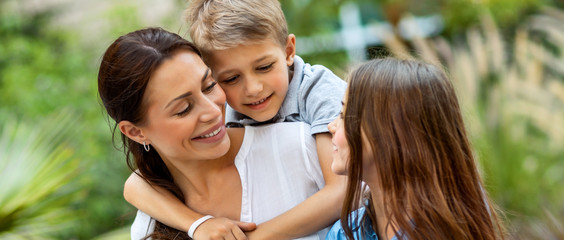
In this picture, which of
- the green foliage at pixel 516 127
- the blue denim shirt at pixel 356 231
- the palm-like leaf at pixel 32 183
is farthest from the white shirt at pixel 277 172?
the green foliage at pixel 516 127

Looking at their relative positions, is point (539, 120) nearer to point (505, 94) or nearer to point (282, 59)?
point (505, 94)

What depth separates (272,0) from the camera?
2342 mm

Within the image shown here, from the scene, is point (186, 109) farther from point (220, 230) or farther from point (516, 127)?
point (516, 127)

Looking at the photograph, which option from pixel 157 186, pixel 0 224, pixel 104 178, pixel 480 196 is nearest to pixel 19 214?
pixel 0 224

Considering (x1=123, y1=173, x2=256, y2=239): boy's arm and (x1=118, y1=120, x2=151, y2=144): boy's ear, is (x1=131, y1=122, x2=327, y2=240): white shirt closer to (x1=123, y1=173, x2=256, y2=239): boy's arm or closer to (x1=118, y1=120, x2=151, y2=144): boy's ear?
(x1=123, y1=173, x2=256, y2=239): boy's arm

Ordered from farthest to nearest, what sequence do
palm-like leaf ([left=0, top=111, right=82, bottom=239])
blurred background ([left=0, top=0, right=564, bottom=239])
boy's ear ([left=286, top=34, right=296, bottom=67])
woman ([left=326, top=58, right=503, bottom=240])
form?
blurred background ([left=0, top=0, right=564, bottom=239])
palm-like leaf ([left=0, top=111, right=82, bottom=239])
boy's ear ([left=286, top=34, right=296, bottom=67])
woman ([left=326, top=58, right=503, bottom=240])

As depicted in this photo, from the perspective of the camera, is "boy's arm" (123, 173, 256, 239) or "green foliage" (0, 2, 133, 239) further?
"green foliage" (0, 2, 133, 239)

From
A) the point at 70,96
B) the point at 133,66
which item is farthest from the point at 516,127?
the point at 70,96

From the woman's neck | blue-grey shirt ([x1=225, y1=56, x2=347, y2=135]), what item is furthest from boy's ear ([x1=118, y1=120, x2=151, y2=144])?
the woman's neck

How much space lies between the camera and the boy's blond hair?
2.14m

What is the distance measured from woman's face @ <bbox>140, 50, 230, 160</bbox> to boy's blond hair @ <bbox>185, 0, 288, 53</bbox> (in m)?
0.12

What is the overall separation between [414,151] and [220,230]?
0.68 m

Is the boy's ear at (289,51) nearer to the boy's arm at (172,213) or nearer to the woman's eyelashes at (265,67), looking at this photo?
the woman's eyelashes at (265,67)

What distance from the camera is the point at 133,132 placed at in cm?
218
